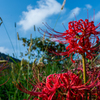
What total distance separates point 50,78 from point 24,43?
7.62 m

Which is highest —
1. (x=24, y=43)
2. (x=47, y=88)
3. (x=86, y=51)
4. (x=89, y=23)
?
(x=24, y=43)

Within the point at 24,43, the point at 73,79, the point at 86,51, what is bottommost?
the point at 73,79

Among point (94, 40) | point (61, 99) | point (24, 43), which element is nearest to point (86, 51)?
point (94, 40)

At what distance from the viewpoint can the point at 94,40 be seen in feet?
6.55

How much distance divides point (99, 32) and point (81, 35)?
0.39 m

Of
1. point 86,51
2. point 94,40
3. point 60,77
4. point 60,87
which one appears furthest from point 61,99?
point 94,40

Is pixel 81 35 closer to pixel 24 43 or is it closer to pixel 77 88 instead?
pixel 77 88

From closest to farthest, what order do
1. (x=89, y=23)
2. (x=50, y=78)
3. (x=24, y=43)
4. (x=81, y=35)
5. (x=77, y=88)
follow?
(x=77, y=88)
(x=50, y=78)
(x=81, y=35)
(x=89, y=23)
(x=24, y=43)

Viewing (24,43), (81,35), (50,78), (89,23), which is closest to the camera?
(50,78)

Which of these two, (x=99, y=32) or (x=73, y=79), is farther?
(x=99, y=32)

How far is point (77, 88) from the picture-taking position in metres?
1.47

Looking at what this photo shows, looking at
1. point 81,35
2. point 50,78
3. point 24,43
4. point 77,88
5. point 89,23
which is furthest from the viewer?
point 24,43

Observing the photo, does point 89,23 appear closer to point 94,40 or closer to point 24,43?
point 94,40

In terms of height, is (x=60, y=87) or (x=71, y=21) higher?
(x=71, y=21)
